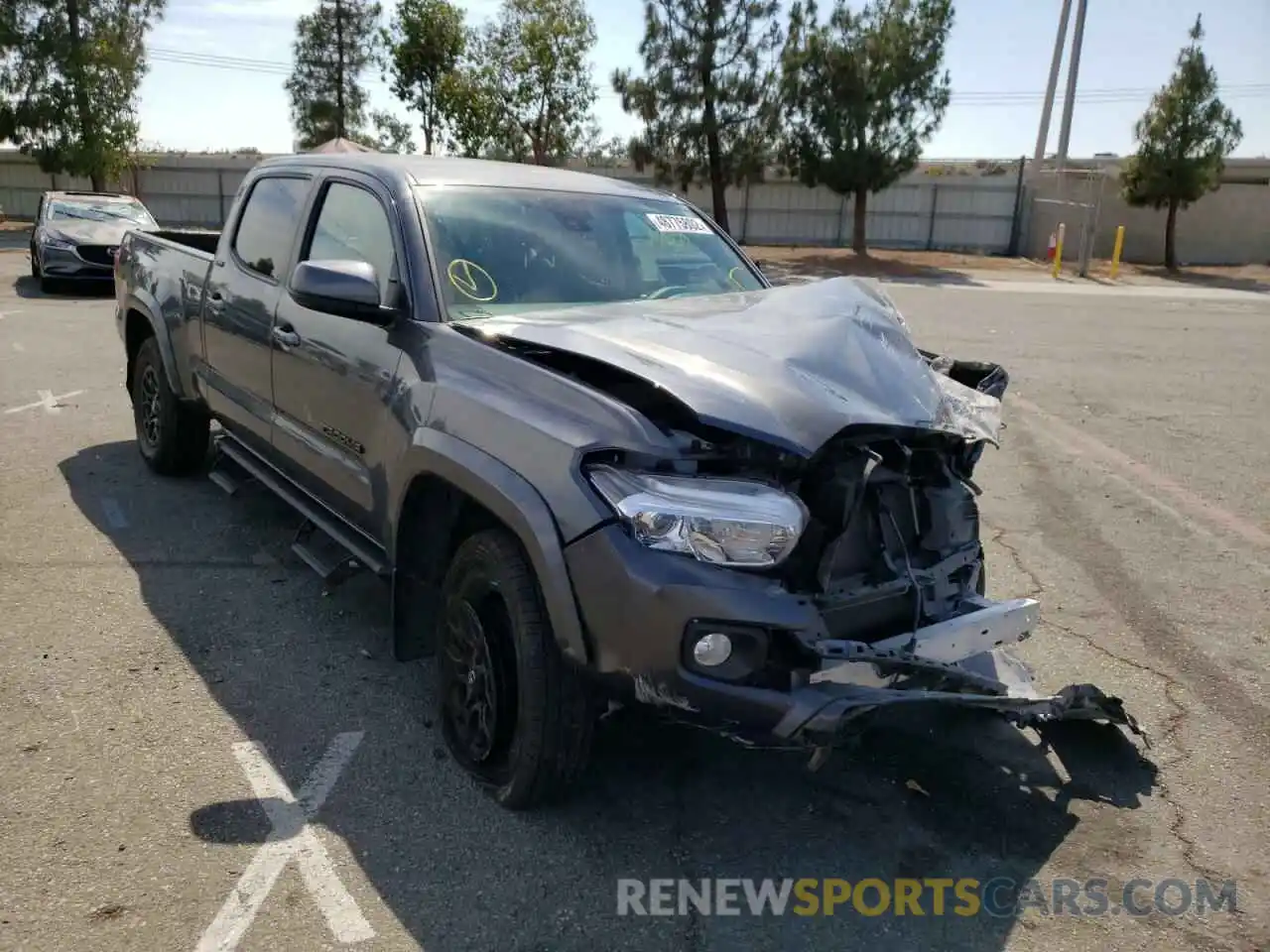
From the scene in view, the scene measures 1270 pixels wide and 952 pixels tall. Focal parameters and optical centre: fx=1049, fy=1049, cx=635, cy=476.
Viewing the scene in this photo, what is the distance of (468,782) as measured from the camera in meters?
3.30

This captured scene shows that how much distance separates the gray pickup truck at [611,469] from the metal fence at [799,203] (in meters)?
30.1

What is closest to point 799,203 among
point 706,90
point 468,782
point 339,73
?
point 706,90

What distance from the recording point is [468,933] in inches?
104

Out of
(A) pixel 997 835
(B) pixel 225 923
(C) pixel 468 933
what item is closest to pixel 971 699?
(A) pixel 997 835

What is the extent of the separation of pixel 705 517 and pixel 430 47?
117 feet

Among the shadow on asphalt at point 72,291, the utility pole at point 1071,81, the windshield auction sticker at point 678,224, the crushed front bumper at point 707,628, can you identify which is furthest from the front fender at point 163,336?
the utility pole at point 1071,81

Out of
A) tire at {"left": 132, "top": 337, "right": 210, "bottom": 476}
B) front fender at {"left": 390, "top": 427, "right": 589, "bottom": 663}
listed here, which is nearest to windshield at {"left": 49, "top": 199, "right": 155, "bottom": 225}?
tire at {"left": 132, "top": 337, "right": 210, "bottom": 476}

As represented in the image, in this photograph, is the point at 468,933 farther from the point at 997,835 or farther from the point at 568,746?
the point at 997,835

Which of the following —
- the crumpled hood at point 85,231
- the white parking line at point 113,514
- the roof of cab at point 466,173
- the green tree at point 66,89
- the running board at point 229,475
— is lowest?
the white parking line at point 113,514

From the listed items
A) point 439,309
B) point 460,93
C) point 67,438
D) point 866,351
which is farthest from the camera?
point 460,93

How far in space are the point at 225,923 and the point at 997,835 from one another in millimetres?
2164

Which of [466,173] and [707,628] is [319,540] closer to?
[466,173]

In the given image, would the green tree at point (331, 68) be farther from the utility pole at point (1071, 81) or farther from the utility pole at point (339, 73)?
the utility pole at point (1071, 81)

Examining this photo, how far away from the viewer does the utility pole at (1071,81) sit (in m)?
33.1
